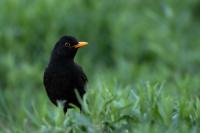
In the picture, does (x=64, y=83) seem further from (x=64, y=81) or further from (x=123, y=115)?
(x=123, y=115)

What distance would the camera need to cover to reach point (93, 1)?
1394cm

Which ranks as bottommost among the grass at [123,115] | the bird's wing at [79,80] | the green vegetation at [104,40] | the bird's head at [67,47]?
the grass at [123,115]

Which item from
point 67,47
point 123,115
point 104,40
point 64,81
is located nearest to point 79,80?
point 64,81

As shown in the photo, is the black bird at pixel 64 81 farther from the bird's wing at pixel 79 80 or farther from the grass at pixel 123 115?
the grass at pixel 123 115

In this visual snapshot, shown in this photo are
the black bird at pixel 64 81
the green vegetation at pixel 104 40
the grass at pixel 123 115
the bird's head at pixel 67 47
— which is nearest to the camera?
the grass at pixel 123 115

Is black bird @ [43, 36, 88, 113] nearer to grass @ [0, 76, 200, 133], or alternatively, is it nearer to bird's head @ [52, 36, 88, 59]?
bird's head @ [52, 36, 88, 59]

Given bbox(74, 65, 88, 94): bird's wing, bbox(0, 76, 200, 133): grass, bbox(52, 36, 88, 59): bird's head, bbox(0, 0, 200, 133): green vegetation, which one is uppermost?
bbox(0, 0, 200, 133): green vegetation

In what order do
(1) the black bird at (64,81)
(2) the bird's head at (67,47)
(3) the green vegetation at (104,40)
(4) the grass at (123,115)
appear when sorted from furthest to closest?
(3) the green vegetation at (104,40) < (2) the bird's head at (67,47) < (1) the black bird at (64,81) < (4) the grass at (123,115)

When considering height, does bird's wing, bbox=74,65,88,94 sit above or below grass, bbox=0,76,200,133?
above

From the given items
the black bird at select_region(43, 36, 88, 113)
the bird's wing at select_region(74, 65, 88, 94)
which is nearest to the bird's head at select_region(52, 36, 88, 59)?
the black bird at select_region(43, 36, 88, 113)

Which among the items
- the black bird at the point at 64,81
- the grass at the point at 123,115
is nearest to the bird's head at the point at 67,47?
the black bird at the point at 64,81

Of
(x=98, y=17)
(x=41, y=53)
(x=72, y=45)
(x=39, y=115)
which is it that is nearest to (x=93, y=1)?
(x=98, y=17)

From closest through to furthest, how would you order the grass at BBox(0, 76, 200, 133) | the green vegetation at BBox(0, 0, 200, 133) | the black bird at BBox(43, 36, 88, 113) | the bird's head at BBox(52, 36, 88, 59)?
the grass at BBox(0, 76, 200, 133) → the black bird at BBox(43, 36, 88, 113) → the bird's head at BBox(52, 36, 88, 59) → the green vegetation at BBox(0, 0, 200, 133)

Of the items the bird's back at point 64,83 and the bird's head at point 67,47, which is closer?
the bird's back at point 64,83
